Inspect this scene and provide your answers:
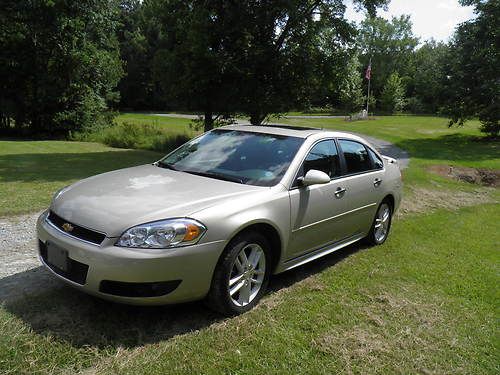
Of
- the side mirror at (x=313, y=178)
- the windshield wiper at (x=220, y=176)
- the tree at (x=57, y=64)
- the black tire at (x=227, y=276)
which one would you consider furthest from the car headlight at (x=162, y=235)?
the tree at (x=57, y=64)

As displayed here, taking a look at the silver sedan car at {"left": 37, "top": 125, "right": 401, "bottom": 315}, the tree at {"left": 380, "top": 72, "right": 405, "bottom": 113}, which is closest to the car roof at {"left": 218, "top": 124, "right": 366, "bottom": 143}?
the silver sedan car at {"left": 37, "top": 125, "right": 401, "bottom": 315}

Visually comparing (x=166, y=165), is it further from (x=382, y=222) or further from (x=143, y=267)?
(x=382, y=222)

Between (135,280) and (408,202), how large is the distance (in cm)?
773

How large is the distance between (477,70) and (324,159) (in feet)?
83.3

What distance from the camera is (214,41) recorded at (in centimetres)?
1521

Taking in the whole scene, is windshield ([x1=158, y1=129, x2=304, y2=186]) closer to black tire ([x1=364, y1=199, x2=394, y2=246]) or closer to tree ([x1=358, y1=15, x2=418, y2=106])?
black tire ([x1=364, y1=199, x2=394, y2=246])

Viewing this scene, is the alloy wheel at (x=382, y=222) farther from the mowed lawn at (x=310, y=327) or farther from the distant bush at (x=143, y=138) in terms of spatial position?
the distant bush at (x=143, y=138)

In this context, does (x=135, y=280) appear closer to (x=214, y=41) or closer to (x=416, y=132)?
(x=214, y=41)

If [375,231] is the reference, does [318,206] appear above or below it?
above

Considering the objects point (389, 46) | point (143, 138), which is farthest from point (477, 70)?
point (389, 46)

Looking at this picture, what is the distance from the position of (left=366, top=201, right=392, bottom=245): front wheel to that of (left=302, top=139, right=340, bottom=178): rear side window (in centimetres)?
135

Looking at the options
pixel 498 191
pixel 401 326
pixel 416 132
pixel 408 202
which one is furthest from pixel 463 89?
pixel 401 326

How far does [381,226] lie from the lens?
630 centimetres

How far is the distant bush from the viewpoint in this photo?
19609mm
